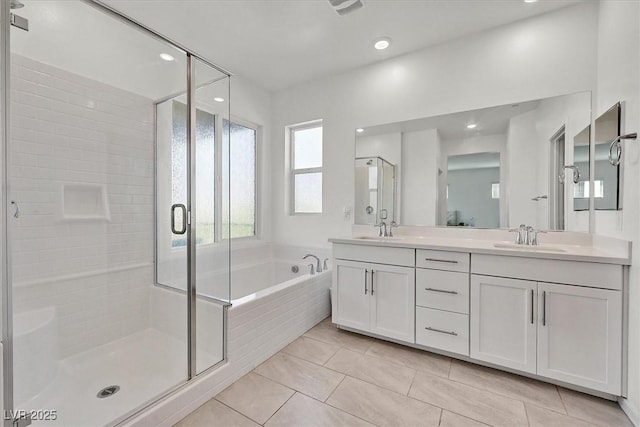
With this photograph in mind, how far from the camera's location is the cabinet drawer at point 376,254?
2.11 metres

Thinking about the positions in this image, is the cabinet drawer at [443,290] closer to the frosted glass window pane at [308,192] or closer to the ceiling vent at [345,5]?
the frosted glass window pane at [308,192]

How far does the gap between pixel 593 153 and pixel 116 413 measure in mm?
3315

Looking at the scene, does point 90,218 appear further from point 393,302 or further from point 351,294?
point 393,302

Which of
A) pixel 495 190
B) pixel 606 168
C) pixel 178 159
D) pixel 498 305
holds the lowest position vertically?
pixel 498 305

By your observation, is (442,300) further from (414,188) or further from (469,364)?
(414,188)

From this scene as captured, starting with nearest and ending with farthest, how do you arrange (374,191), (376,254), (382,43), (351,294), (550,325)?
(550,325) < (376,254) < (351,294) < (382,43) < (374,191)

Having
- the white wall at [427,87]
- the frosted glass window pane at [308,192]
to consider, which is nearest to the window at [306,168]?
the frosted glass window pane at [308,192]

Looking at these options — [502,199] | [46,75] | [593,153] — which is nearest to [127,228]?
[46,75]

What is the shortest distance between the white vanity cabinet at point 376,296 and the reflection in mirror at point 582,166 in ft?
4.15

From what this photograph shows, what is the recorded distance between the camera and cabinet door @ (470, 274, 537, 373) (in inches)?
66.7

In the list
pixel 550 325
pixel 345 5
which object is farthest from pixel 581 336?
pixel 345 5

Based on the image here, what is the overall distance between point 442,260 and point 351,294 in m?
0.80

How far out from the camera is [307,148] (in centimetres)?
344

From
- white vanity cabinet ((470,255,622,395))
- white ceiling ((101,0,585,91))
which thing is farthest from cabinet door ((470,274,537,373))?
white ceiling ((101,0,585,91))
